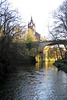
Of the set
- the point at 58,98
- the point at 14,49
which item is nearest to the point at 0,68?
the point at 14,49

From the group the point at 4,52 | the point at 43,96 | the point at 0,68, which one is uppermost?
the point at 4,52

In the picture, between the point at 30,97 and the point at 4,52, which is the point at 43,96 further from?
the point at 4,52

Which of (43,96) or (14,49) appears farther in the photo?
(14,49)

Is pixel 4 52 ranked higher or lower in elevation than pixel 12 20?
lower

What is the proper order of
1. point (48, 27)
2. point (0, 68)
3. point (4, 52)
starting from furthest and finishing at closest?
1. point (48, 27)
2. point (4, 52)
3. point (0, 68)

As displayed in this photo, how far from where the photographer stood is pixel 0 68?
10.2 m

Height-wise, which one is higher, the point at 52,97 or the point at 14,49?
the point at 14,49

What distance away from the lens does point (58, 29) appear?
74.8 ft

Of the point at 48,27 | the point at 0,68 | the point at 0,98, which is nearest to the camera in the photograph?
the point at 0,98

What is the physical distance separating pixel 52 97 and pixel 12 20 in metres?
8.59

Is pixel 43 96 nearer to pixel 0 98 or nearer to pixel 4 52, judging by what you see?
pixel 0 98

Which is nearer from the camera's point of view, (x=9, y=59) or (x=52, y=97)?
(x=52, y=97)

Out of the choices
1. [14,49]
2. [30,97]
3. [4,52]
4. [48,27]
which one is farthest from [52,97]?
[48,27]

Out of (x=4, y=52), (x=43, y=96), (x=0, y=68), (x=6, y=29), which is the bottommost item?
(x=43, y=96)
